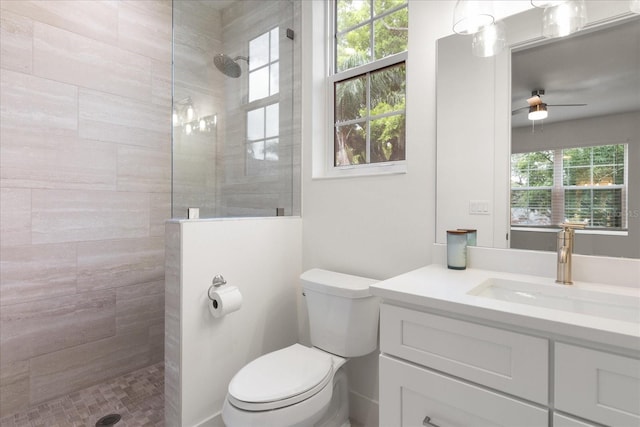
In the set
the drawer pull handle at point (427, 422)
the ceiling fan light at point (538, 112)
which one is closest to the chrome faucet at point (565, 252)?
the ceiling fan light at point (538, 112)

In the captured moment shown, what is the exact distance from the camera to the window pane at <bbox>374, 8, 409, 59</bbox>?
1.79 meters

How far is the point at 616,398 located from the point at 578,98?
1001 mm

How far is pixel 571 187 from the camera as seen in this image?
1224 millimetres

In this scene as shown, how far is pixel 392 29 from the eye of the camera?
185cm

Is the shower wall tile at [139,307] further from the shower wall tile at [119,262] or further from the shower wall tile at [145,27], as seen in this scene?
the shower wall tile at [145,27]

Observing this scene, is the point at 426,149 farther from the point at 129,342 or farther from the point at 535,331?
the point at 129,342

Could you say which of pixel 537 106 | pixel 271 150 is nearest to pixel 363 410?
pixel 271 150

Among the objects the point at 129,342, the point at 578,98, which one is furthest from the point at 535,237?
the point at 129,342

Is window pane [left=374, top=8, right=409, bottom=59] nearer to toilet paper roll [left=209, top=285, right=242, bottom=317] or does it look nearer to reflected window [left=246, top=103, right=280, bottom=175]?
reflected window [left=246, top=103, right=280, bottom=175]

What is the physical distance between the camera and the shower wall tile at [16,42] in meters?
1.77

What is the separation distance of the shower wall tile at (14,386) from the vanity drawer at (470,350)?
81.2 inches

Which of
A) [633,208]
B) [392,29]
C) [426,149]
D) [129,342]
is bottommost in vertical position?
[129,342]

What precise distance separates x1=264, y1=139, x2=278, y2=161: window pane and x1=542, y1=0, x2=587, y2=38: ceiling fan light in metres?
1.42

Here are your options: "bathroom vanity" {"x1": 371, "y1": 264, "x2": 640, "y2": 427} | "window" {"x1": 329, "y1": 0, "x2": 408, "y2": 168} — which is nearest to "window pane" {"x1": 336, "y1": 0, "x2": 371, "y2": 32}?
"window" {"x1": 329, "y1": 0, "x2": 408, "y2": 168}
